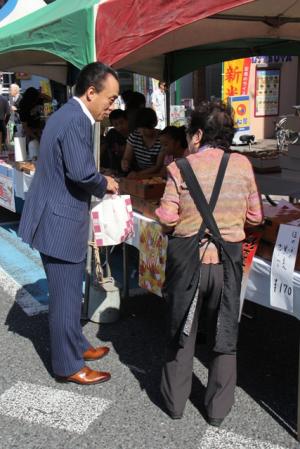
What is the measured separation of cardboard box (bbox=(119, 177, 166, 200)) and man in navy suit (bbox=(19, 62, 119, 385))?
0.62 m

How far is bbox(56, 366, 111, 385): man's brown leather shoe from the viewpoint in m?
2.97

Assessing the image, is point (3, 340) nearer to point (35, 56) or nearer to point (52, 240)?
point (52, 240)

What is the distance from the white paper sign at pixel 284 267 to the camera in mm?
2363

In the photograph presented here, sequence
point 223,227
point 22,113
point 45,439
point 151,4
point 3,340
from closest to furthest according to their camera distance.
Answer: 1. point 223,227
2. point 45,439
3. point 151,4
4. point 3,340
5. point 22,113

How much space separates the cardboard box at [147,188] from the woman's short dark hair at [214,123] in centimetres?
117

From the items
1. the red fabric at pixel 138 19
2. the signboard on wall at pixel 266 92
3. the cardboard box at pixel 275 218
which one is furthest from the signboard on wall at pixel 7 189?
the signboard on wall at pixel 266 92

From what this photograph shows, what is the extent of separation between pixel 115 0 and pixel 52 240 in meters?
1.57

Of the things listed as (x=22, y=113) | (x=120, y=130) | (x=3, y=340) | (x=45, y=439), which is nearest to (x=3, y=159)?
(x=22, y=113)

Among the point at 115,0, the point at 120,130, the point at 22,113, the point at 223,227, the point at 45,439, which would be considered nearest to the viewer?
the point at 223,227

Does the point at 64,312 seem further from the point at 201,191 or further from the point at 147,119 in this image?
the point at 147,119

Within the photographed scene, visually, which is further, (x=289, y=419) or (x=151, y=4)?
(x=151, y=4)

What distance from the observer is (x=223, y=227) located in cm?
235

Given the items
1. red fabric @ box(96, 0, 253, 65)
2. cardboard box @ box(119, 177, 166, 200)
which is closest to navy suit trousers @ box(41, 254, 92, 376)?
cardboard box @ box(119, 177, 166, 200)

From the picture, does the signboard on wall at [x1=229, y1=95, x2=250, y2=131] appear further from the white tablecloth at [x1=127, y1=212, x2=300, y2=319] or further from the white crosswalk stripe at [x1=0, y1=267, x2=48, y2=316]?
the white tablecloth at [x1=127, y1=212, x2=300, y2=319]
